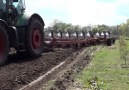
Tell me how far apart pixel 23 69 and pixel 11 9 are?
3273 mm

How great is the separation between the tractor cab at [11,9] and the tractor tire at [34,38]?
0.68 meters

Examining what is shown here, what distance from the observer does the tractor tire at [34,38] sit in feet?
46.6

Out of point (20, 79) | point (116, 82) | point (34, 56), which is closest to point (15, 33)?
point (34, 56)

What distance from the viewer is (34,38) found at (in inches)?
587

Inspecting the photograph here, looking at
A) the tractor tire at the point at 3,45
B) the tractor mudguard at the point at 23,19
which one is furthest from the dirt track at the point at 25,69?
the tractor mudguard at the point at 23,19

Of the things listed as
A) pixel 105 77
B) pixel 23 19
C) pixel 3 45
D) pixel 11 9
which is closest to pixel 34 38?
pixel 23 19

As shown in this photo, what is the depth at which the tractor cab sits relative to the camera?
13453 mm

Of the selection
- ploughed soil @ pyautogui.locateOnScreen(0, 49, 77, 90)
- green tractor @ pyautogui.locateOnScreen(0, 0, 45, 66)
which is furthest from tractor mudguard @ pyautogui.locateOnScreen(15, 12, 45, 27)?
ploughed soil @ pyautogui.locateOnScreen(0, 49, 77, 90)

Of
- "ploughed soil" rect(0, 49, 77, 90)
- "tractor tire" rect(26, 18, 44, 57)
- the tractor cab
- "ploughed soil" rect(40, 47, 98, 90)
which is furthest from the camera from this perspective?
"tractor tire" rect(26, 18, 44, 57)

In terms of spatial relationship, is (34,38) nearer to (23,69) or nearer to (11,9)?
(11,9)

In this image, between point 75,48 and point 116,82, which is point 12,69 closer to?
point 116,82

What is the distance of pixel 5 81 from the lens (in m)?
9.61

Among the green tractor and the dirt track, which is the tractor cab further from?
the dirt track

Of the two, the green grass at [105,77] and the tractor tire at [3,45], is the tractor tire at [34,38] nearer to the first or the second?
the tractor tire at [3,45]
